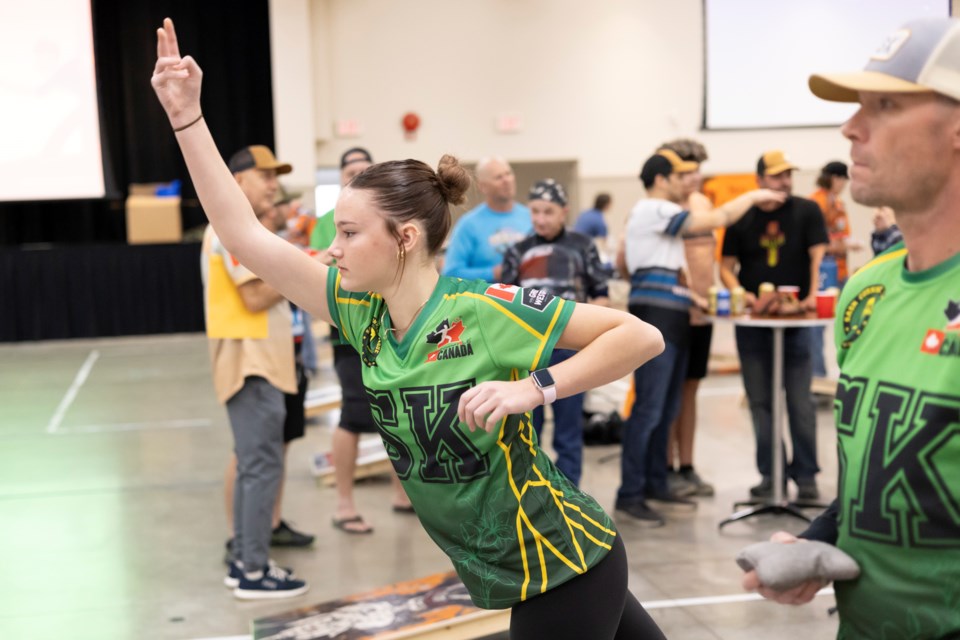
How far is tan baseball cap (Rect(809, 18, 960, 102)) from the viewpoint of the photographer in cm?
131

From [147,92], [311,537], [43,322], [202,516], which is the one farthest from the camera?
[147,92]

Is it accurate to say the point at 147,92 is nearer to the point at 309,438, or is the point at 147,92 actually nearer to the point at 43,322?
the point at 43,322

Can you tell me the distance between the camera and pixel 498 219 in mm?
5648

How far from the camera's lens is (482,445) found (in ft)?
6.24

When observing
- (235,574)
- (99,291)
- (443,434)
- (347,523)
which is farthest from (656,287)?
(99,291)

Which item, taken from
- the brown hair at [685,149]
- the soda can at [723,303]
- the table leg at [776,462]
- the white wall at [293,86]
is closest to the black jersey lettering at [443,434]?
the soda can at [723,303]

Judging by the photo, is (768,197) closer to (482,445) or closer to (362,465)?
(362,465)

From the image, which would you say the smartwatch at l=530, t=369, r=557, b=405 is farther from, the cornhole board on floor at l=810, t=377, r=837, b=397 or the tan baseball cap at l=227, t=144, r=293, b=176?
the cornhole board on floor at l=810, t=377, r=837, b=397

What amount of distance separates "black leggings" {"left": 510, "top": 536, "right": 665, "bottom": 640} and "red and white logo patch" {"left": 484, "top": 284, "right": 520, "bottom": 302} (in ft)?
1.78

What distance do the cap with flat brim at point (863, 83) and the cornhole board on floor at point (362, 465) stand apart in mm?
4513

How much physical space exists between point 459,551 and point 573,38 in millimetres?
13483

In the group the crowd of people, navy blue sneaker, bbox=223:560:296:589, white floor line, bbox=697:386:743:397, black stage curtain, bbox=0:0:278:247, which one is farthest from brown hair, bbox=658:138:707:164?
black stage curtain, bbox=0:0:278:247

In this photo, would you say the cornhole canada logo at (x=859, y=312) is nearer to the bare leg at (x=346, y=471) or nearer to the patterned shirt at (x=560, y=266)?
the patterned shirt at (x=560, y=266)

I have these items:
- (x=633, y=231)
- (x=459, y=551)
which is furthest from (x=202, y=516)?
(x=459, y=551)
